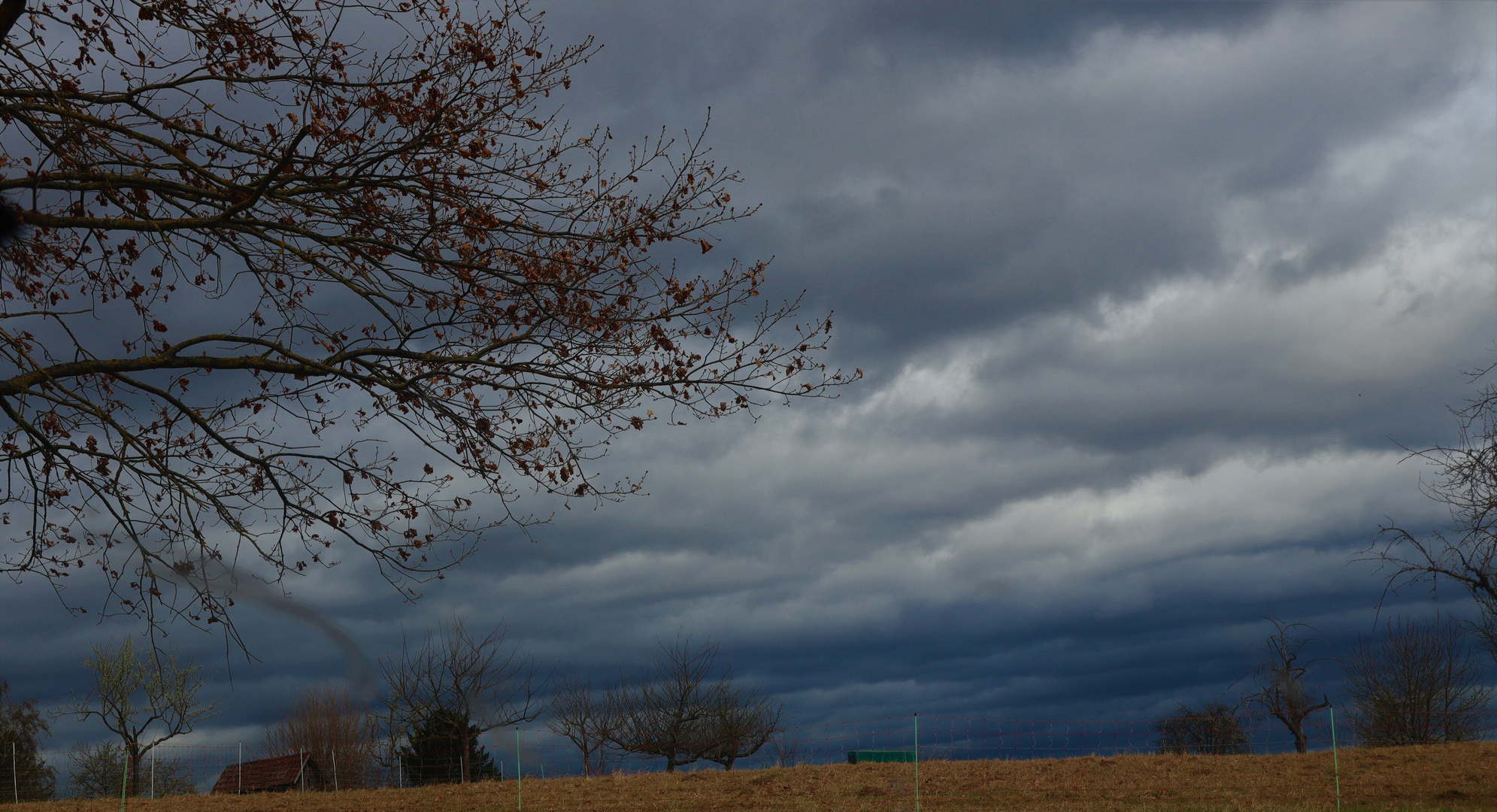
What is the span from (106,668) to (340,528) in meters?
35.2

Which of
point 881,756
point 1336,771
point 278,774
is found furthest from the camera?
point 278,774

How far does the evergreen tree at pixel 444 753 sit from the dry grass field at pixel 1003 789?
8305 mm

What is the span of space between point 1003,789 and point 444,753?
19.2 metres

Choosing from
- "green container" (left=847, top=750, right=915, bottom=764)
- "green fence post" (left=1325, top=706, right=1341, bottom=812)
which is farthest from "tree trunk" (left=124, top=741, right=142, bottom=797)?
"green fence post" (left=1325, top=706, right=1341, bottom=812)

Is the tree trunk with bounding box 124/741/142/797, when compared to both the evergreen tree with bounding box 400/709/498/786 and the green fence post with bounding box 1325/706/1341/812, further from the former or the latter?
the green fence post with bounding box 1325/706/1341/812

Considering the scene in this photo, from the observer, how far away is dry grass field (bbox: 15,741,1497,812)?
1745 cm

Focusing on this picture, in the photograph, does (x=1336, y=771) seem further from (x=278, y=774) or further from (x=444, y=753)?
(x=278, y=774)

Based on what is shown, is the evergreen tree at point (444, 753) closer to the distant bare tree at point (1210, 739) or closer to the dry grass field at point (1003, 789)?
the dry grass field at point (1003, 789)

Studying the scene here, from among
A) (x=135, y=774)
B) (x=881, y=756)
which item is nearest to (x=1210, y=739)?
(x=881, y=756)

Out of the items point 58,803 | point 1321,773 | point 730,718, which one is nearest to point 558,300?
point 1321,773

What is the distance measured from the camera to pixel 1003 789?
1902 cm

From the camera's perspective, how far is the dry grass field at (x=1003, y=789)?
687 inches

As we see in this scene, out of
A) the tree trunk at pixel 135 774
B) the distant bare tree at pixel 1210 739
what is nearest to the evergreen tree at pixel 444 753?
the tree trunk at pixel 135 774

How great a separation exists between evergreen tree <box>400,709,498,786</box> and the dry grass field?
8.31 metres
